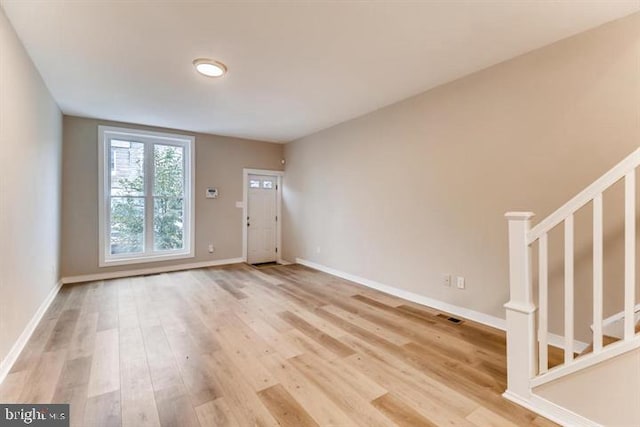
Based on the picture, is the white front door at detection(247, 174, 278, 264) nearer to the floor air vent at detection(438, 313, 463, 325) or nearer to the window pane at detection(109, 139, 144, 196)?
the window pane at detection(109, 139, 144, 196)

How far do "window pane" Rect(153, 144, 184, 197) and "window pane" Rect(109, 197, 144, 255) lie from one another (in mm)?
406

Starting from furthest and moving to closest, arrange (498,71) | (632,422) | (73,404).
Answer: (498,71)
(73,404)
(632,422)

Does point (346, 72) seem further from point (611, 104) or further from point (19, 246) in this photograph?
point (19, 246)

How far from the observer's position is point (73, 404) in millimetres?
1703

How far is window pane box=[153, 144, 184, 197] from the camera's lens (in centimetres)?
509

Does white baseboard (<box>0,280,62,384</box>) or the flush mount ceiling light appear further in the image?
the flush mount ceiling light

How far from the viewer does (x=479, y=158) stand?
9.60ft

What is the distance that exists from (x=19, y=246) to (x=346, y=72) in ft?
11.1

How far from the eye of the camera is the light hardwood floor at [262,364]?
1654mm

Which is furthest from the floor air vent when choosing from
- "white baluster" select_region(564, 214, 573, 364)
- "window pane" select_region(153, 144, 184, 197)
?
"window pane" select_region(153, 144, 184, 197)

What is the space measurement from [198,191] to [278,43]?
146 inches

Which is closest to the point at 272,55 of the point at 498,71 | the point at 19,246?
the point at 498,71

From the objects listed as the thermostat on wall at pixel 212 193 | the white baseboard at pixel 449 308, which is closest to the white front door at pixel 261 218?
the thermostat on wall at pixel 212 193

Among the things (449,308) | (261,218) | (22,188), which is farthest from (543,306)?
(261,218)
